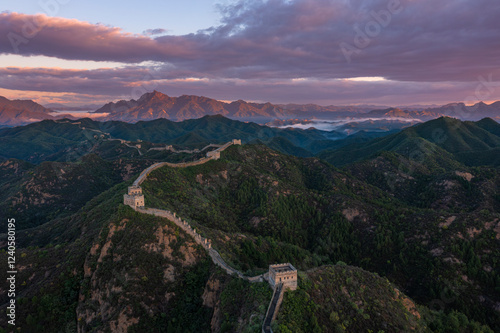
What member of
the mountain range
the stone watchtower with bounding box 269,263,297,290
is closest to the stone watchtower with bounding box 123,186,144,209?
the mountain range

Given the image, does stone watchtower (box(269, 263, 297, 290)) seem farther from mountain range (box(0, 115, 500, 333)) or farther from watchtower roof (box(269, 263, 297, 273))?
mountain range (box(0, 115, 500, 333))

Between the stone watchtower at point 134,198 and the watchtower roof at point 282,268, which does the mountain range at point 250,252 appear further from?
the watchtower roof at point 282,268

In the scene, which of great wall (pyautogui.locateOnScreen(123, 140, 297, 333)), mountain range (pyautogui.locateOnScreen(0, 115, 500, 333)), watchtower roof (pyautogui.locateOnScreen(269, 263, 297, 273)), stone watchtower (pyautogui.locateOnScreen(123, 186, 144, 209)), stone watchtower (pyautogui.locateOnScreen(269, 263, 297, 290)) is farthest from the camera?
stone watchtower (pyautogui.locateOnScreen(123, 186, 144, 209))

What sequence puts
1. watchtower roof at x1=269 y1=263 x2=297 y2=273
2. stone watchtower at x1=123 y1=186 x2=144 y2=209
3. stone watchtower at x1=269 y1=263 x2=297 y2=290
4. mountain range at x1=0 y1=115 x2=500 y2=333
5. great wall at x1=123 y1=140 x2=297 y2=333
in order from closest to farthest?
great wall at x1=123 y1=140 x2=297 y2=333, stone watchtower at x1=269 y1=263 x2=297 y2=290, watchtower roof at x1=269 y1=263 x2=297 y2=273, mountain range at x1=0 y1=115 x2=500 y2=333, stone watchtower at x1=123 y1=186 x2=144 y2=209

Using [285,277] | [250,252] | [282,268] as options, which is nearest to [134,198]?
[250,252]

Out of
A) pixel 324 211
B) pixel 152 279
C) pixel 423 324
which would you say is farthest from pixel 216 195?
pixel 423 324

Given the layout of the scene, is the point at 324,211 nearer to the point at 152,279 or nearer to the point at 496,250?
the point at 496,250

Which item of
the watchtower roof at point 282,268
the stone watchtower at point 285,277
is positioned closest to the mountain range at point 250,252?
the stone watchtower at point 285,277

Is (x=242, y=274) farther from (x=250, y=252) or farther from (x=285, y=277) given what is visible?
(x=250, y=252)

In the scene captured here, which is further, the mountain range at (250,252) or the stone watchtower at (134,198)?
the stone watchtower at (134,198)
